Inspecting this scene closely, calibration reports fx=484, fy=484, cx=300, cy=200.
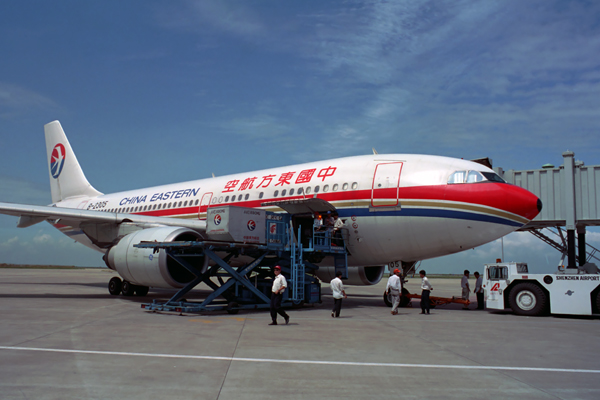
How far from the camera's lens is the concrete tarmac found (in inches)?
211

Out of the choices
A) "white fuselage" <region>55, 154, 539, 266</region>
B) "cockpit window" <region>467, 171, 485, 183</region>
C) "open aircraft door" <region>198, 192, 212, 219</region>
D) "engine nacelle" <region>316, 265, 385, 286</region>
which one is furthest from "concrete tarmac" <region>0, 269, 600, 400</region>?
"open aircraft door" <region>198, 192, 212, 219</region>

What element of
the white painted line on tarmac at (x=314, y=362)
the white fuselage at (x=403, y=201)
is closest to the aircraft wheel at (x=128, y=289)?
the white fuselage at (x=403, y=201)

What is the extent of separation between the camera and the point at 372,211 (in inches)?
566

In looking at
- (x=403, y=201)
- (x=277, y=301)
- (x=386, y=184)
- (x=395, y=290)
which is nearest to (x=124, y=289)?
(x=277, y=301)

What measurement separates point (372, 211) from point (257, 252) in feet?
11.9

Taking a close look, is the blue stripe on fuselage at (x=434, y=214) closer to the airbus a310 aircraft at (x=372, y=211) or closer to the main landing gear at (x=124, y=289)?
the airbus a310 aircraft at (x=372, y=211)

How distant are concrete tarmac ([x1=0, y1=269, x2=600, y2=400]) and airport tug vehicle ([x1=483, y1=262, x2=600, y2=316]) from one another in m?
1.17

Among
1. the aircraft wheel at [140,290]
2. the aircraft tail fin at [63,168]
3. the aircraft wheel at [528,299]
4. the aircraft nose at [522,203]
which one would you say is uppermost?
the aircraft tail fin at [63,168]

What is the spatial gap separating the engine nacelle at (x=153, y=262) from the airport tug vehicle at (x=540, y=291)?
880 centimetres

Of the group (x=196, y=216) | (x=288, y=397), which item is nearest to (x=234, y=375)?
(x=288, y=397)

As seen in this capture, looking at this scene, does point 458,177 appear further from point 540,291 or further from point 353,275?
point 353,275

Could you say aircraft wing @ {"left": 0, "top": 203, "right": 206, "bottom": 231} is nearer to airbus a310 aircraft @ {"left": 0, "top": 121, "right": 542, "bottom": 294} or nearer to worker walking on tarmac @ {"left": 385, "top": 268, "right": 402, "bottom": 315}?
airbus a310 aircraft @ {"left": 0, "top": 121, "right": 542, "bottom": 294}

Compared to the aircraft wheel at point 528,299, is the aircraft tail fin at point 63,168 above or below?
above

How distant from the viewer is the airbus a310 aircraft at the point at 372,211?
43.5ft
